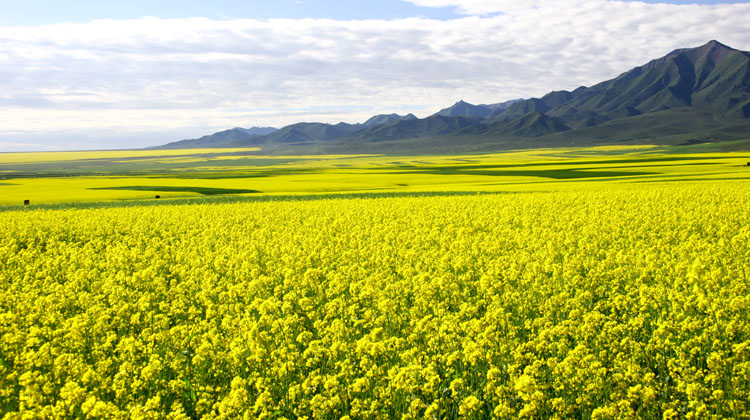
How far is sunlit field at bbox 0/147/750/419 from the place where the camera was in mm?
6055

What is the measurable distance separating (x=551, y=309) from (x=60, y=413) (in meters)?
6.97

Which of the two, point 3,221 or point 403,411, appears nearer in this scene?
point 403,411

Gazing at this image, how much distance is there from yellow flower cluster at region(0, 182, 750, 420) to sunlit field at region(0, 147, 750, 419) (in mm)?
46

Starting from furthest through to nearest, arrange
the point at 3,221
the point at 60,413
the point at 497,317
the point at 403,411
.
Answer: the point at 3,221, the point at 497,317, the point at 403,411, the point at 60,413

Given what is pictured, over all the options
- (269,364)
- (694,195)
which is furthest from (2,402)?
(694,195)

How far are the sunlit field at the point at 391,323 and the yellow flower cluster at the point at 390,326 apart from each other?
5cm

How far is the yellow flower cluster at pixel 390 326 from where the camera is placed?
238 inches

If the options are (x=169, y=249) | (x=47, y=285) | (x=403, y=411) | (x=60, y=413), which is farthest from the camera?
(x=169, y=249)

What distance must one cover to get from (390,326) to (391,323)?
14 centimetres

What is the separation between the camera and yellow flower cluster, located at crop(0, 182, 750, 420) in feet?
19.8

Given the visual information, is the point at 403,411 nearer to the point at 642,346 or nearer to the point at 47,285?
the point at 642,346

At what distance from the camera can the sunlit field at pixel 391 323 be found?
6055mm

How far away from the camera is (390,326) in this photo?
340 inches

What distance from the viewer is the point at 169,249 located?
16406 mm
